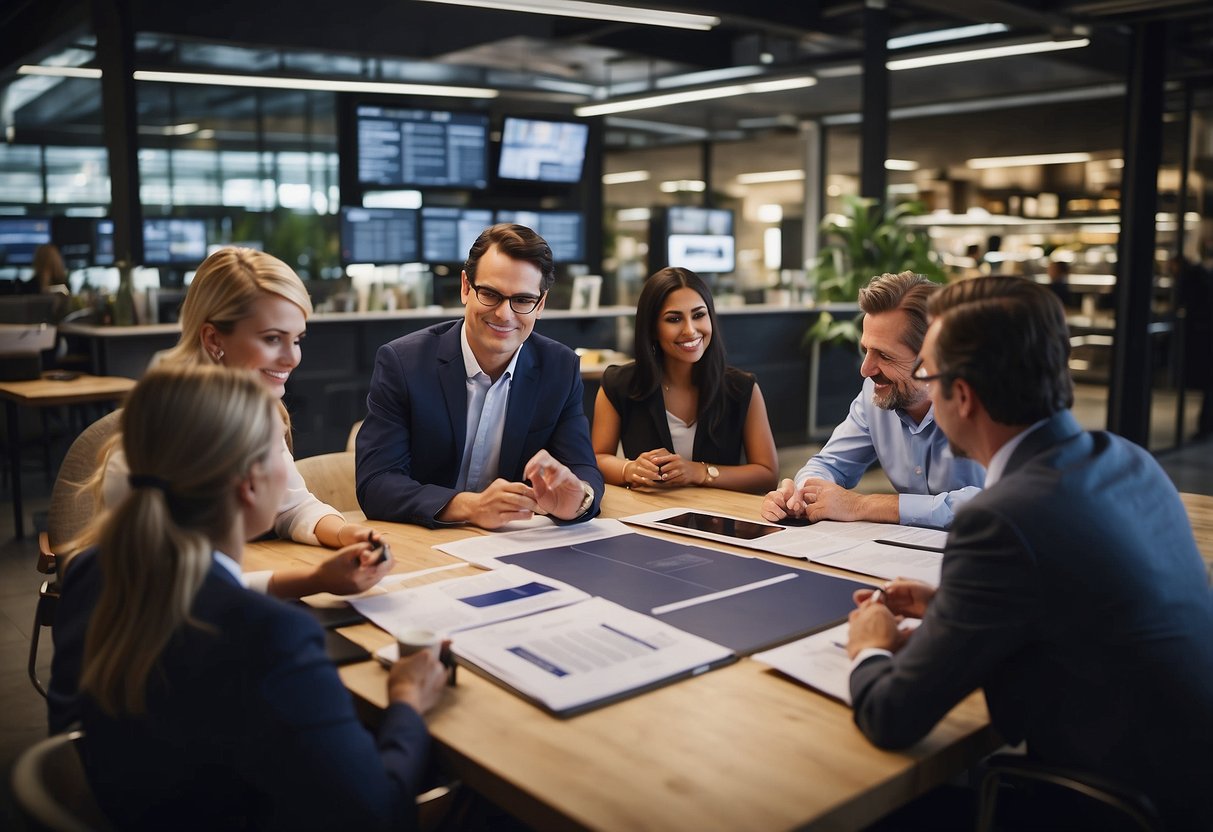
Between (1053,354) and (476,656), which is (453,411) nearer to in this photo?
(476,656)

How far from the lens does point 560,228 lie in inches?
387

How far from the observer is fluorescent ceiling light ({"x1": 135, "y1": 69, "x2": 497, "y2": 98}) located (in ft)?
31.5

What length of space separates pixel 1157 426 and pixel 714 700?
9.19 metres

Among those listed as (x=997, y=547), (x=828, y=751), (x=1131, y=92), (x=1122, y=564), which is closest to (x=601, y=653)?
(x=828, y=751)

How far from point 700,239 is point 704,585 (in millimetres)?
8247

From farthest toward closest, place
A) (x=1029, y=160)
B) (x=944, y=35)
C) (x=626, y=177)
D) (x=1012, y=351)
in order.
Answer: (x=626, y=177), (x=1029, y=160), (x=944, y=35), (x=1012, y=351)

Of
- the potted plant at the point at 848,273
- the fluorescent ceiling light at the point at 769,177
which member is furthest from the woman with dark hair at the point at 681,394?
the fluorescent ceiling light at the point at 769,177

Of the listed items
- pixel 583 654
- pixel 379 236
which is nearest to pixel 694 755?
pixel 583 654

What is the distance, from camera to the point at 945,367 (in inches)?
57.6

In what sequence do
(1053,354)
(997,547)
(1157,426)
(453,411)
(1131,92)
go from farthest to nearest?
(1157,426)
(1131,92)
(453,411)
(1053,354)
(997,547)

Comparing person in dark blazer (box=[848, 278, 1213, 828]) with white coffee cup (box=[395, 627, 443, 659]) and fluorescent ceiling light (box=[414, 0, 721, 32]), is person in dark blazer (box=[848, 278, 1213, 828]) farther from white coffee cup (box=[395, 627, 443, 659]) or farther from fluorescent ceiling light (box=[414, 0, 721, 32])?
fluorescent ceiling light (box=[414, 0, 721, 32])

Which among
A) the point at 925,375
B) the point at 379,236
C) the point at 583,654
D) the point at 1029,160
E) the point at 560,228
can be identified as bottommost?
the point at 583,654

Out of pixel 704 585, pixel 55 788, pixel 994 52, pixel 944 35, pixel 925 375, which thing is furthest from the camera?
pixel 944 35

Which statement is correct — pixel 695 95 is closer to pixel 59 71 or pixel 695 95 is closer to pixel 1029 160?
pixel 1029 160
